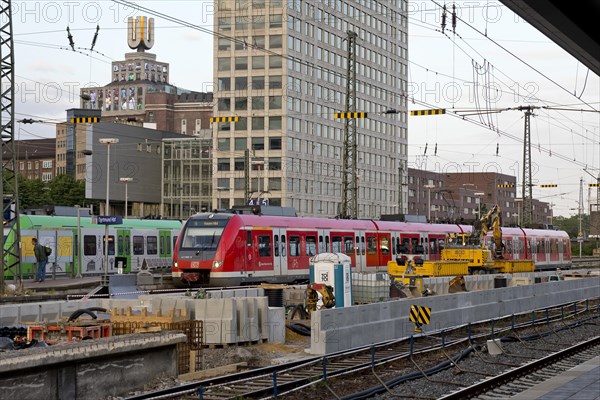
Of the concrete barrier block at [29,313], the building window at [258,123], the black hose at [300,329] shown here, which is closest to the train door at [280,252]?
the black hose at [300,329]

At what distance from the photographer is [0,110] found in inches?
1184

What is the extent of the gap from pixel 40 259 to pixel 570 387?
2545 cm

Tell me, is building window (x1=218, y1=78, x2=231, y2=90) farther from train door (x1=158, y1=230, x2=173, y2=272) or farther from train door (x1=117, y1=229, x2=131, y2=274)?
train door (x1=117, y1=229, x2=131, y2=274)

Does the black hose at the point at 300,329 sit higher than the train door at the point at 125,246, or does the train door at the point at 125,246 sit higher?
the train door at the point at 125,246

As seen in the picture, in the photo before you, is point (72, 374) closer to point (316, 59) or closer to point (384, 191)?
point (316, 59)

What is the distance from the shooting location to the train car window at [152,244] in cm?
4762

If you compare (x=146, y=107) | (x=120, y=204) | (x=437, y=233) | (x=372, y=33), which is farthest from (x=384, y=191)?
(x=437, y=233)

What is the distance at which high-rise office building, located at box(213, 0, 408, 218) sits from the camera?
105375 millimetres

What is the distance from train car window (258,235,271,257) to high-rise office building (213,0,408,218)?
213 feet

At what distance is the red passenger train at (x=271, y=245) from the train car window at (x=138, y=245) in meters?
11.1

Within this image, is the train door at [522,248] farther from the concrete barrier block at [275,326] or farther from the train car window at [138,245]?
the concrete barrier block at [275,326]

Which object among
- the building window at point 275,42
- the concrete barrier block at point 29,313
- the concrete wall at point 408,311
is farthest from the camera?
the building window at point 275,42

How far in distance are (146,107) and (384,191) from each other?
60948 millimetres

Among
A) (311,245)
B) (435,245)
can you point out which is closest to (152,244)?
(311,245)
